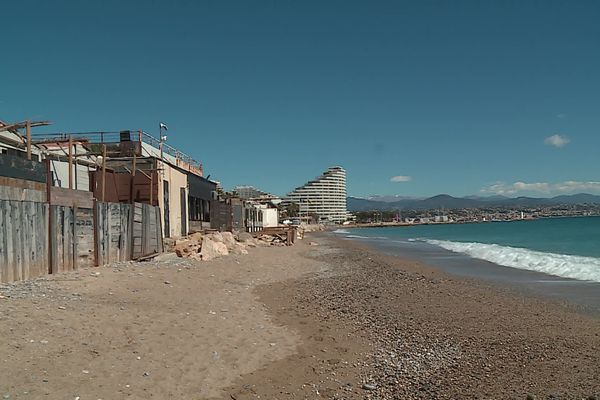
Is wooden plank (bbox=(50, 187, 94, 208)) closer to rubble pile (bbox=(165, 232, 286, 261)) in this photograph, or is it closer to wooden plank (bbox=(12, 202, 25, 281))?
wooden plank (bbox=(12, 202, 25, 281))

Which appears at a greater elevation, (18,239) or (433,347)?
(18,239)

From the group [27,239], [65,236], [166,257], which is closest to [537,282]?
[166,257]

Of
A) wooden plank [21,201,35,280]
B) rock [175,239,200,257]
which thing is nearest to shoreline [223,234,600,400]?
wooden plank [21,201,35,280]

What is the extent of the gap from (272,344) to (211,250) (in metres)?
13.0

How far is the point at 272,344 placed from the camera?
8.50 metres

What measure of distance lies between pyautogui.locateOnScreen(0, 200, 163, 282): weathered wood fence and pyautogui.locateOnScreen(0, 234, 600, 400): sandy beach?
0.50 m

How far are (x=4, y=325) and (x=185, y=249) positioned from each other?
43.2ft

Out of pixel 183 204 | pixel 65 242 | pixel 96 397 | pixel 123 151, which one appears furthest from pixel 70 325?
pixel 183 204

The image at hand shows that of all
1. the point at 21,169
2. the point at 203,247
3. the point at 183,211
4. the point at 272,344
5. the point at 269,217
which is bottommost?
the point at 272,344

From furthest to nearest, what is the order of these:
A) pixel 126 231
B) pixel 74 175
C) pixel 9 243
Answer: pixel 74 175
pixel 126 231
pixel 9 243

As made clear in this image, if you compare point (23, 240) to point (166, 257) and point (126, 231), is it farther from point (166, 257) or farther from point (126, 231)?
point (166, 257)

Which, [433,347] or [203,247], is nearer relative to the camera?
[433,347]

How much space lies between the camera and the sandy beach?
6.18 metres

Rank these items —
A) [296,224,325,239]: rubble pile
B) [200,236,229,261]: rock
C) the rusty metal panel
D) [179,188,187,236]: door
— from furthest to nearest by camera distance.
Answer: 1. [296,224,325,239]: rubble pile
2. [179,188,187,236]: door
3. [200,236,229,261]: rock
4. the rusty metal panel
